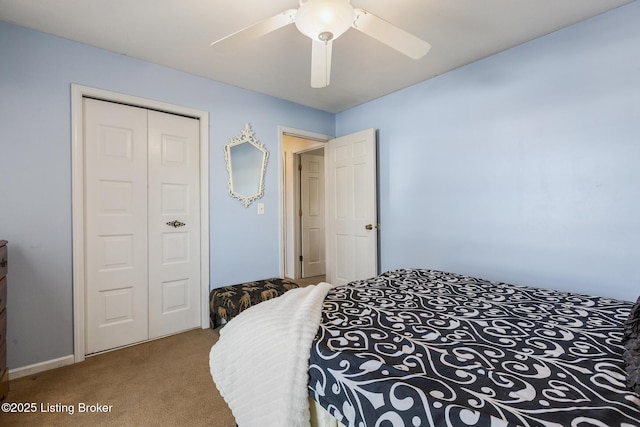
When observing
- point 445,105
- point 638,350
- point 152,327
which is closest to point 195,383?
point 152,327

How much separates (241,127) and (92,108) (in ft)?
3.99

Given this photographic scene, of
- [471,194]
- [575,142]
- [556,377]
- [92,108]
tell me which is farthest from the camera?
[471,194]

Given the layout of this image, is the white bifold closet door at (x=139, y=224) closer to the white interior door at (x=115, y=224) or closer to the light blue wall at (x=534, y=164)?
the white interior door at (x=115, y=224)

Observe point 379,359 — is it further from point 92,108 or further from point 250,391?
point 92,108

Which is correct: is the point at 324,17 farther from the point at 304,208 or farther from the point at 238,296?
the point at 304,208

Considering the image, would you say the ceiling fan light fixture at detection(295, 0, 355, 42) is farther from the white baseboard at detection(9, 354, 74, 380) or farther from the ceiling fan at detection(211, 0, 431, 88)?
the white baseboard at detection(9, 354, 74, 380)

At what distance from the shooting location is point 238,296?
2.56 m

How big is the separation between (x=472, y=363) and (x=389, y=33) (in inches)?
61.4

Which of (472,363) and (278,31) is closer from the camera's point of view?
(472,363)

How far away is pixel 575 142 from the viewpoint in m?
2.00

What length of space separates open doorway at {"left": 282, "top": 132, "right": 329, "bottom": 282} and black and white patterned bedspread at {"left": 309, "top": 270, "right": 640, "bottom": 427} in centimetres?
342

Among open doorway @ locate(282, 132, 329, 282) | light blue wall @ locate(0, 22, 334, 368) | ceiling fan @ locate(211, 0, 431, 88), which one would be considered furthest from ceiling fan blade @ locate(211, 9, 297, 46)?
open doorway @ locate(282, 132, 329, 282)

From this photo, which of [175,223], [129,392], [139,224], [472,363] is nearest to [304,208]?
[175,223]

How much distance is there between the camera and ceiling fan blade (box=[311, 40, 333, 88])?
1.57 meters
